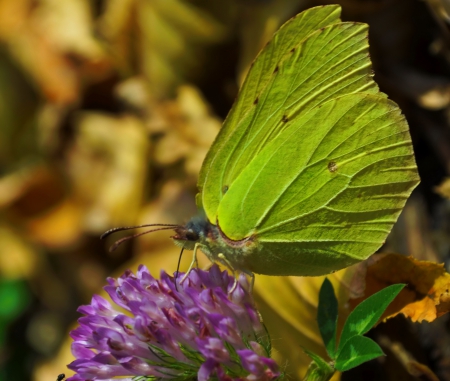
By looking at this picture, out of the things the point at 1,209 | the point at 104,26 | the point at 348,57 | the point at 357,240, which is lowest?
the point at 357,240

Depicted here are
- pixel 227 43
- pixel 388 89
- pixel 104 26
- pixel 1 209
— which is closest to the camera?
pixel 388 89

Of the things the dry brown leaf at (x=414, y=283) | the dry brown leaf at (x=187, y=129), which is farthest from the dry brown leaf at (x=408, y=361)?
the dry brown leaf at (x=187, y=129)

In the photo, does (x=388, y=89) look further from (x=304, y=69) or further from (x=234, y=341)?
(x=234, y=341)

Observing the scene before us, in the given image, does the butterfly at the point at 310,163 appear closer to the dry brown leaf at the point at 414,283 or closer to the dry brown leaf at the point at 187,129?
the dry brown leaf at the point at 414,283

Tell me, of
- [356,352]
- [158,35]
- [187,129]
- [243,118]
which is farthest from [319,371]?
[158,35]

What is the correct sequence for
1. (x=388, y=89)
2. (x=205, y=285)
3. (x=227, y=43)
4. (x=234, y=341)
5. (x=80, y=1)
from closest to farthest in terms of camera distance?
(x=234, y=341) → (x=205, y=285) → (x=388, y=89) → (x=227, y=43) → (x=80, y=1)

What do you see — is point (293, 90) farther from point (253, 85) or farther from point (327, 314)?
point (327, 314)

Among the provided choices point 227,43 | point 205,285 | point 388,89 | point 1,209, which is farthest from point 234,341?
point 1,209

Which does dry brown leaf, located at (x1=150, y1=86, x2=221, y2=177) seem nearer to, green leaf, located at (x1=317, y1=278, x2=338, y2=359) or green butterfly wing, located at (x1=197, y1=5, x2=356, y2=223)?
green butterfly wing, located at (x1=197, y1=5, x2=356, y2=223)
